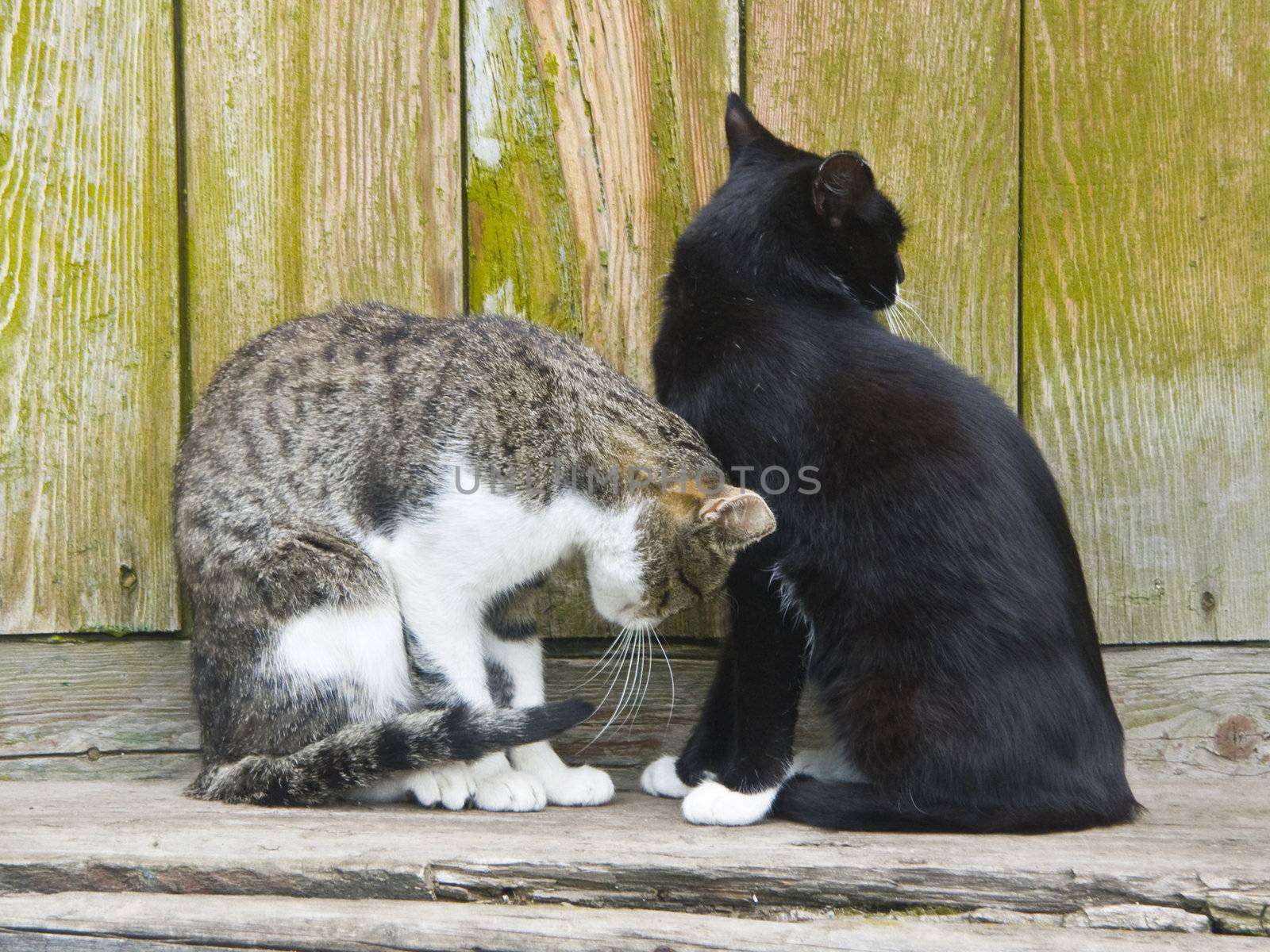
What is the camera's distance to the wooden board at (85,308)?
2738 mm

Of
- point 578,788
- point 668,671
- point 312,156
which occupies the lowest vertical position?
point 578,788

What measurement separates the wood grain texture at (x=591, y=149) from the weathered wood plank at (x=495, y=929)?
1.47m

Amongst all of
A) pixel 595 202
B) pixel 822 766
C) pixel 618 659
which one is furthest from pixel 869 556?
pixel 595 202

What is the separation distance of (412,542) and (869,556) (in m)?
0.95

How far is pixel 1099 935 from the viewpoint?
6.04 ft

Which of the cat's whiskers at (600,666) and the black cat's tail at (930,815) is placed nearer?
the black cat's tail at (930,815)

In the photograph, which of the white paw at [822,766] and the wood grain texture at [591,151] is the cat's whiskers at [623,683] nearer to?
the wood grain texture at [591,151]

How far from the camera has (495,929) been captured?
1.83m

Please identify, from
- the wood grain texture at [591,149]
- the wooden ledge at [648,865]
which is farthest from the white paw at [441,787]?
the wood grain texture at [591,149]

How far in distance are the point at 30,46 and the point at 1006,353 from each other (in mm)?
2444

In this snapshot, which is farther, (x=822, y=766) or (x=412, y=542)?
(x=822, y=766)

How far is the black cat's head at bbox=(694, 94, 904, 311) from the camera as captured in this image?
2557mm

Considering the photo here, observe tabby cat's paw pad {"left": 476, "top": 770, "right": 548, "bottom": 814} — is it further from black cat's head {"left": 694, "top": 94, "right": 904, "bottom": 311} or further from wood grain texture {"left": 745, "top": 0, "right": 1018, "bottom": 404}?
wood grain texture {"left": 745, "top": 0, "right": 1018, "bottom": 404}

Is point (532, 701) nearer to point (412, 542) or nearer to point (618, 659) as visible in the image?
point (618, 659)
